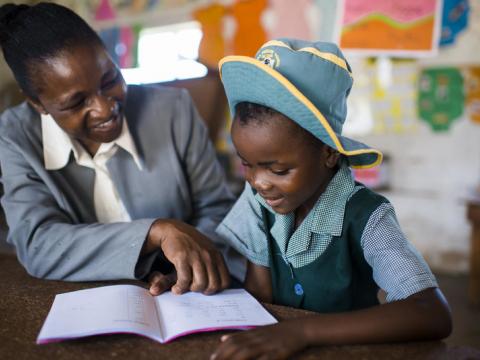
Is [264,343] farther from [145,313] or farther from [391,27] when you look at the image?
[391,27]

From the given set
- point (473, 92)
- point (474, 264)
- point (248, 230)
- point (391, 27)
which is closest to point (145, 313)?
point (248, 230)

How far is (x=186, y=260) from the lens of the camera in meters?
0.90

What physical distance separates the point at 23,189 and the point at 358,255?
0.76 meters

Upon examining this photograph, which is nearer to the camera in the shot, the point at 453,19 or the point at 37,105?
the point at 37,105

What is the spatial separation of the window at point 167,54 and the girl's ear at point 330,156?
2.42 metres

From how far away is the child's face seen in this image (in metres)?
0.83

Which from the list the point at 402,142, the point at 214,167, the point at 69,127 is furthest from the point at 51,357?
the point at 402,142

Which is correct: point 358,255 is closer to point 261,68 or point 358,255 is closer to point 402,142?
point 261,68

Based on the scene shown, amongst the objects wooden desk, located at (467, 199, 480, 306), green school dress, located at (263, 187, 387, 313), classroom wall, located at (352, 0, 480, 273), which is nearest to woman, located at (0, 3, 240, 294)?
green school dress, located at (263, 187, 387, 313)

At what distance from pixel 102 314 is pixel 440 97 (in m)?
2.56

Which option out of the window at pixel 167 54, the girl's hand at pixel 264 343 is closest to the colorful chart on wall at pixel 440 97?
Result: the window at pixel 167 54

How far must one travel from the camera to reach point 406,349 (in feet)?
2.27

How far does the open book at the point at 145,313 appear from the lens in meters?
0.71

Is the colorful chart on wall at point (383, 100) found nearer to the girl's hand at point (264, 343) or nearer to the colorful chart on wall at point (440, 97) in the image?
the colorful chart on wall at point (440, 97)
